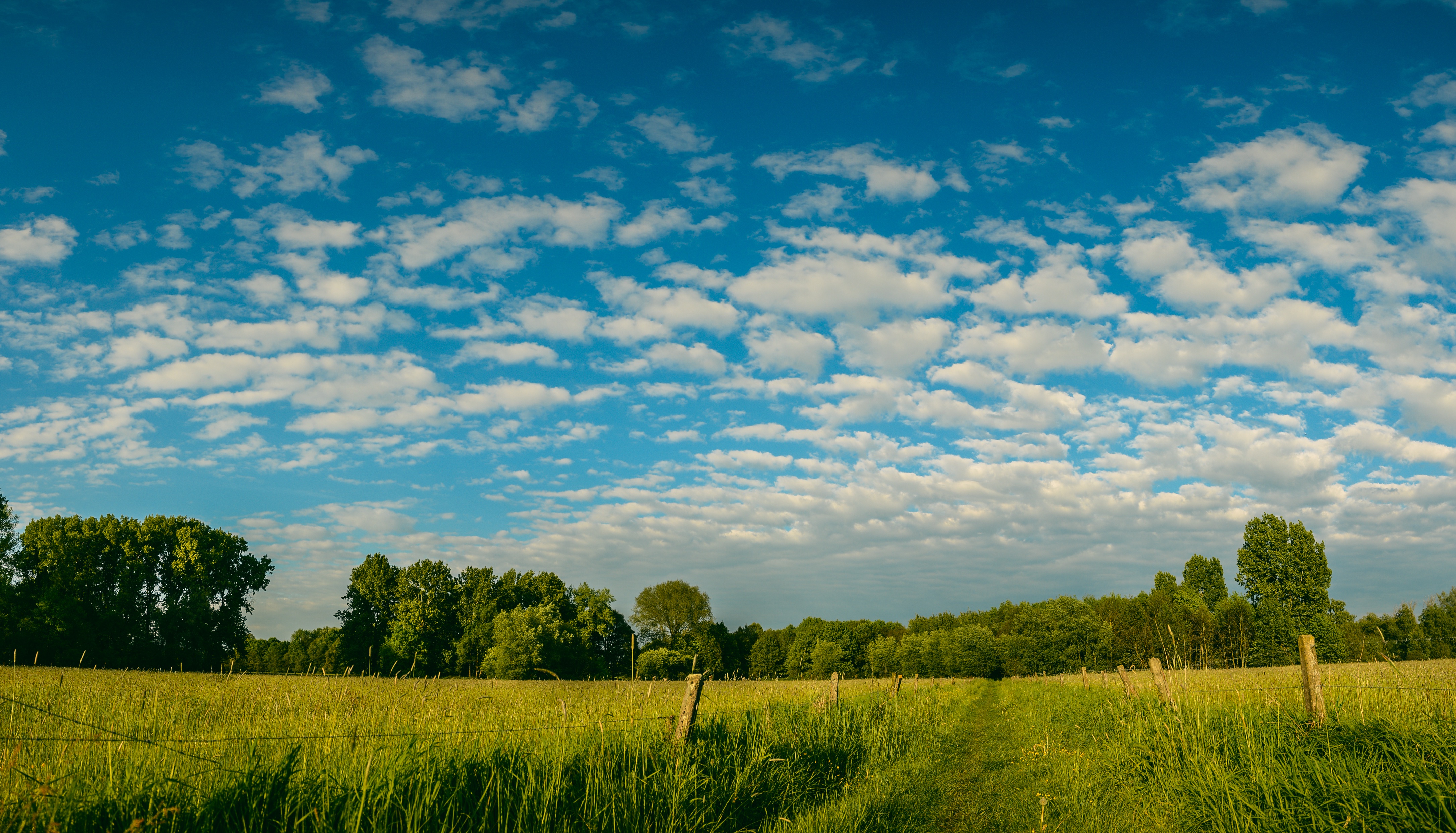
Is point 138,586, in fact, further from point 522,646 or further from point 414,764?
point 414,764

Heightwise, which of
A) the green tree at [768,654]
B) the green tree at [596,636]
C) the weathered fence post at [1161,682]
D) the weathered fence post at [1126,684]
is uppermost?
the weathered fence post at [1161,682]

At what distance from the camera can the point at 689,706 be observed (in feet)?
22.1

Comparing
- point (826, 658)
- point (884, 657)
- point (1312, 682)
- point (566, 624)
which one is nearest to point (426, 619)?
point (566, 624)

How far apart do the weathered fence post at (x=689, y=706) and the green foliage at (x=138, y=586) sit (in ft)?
143

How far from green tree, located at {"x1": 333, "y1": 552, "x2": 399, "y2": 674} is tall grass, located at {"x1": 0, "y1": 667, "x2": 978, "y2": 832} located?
1990 inches

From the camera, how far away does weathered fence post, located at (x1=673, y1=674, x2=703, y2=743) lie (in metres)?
6.71

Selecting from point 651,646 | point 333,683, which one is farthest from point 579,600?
point 333,683

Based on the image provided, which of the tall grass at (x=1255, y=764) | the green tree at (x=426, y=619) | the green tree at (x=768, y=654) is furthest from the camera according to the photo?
the green tree at (x=768, y=654)

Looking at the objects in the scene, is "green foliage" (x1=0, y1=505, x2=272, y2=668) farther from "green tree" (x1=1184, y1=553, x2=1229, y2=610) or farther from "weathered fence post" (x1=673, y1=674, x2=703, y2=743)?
"green tree" (x1=1184, y1=553, x2=1229, y2=610)

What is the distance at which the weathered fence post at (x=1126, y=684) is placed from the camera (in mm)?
12125

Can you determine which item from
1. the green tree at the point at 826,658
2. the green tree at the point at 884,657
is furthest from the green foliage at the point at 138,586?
the green tree at the point at 884,657

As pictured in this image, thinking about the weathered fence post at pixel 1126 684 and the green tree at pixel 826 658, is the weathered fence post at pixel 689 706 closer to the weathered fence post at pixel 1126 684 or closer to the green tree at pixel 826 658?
the weathered fence post at pixel 1126 684

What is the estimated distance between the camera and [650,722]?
7.06m

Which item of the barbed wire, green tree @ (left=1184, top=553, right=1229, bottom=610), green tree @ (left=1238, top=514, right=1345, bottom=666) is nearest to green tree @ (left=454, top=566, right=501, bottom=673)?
the barbed wire
